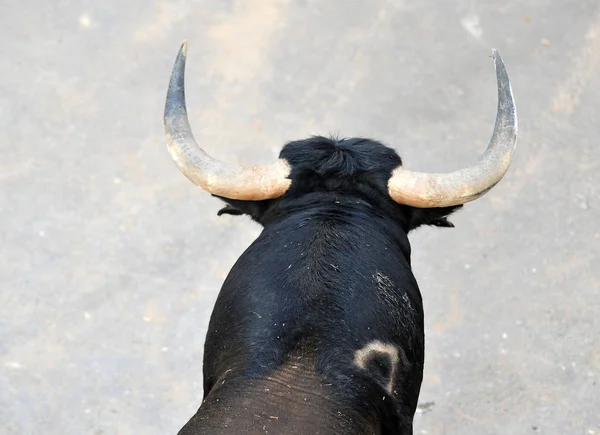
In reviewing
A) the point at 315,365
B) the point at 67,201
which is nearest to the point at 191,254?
the point at 67,201

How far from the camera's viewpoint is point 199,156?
5.20 metres

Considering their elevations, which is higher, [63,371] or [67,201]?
[67,201]

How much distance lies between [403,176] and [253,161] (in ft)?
12.6

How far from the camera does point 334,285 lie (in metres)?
4.61

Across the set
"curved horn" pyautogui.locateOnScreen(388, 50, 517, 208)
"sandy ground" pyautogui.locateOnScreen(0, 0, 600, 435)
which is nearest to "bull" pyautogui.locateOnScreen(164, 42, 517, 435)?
"curved horn" pyautogui.locateOnScreen(388, 50, 517, 208)

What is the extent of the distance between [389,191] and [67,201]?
4302 millimetres

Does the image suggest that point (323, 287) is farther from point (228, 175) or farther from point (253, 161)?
point (253, 161)

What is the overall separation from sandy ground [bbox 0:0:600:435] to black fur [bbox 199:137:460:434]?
8.24 ft

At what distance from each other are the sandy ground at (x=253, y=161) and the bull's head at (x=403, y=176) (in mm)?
2736

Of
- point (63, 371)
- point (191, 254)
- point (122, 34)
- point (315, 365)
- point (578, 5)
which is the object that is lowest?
point (315, 365)

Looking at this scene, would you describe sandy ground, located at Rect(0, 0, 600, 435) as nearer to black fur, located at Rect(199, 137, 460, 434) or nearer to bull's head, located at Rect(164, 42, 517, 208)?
black fur, located at Rect(199, 137, 460, 434)

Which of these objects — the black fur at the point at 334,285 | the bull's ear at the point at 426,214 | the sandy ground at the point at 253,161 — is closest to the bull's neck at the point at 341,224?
the black fur at the point at 334,285

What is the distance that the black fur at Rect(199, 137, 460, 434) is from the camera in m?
4.43

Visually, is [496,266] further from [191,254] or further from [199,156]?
[199,156]
